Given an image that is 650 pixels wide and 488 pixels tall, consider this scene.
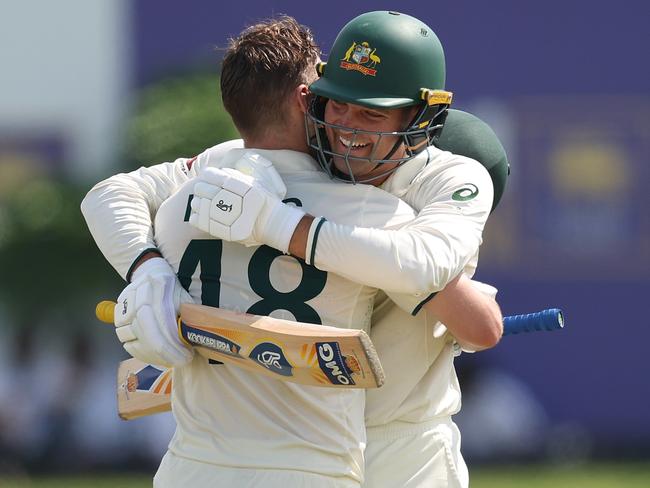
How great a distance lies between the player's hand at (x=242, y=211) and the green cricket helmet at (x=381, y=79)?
0.80 feet

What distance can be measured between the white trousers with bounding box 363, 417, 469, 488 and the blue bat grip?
0.33 meters

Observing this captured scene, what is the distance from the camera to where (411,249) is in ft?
8.84

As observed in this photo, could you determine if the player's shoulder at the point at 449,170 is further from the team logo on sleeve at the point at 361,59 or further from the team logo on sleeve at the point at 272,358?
the team logo on sleeve at the point at 272,358

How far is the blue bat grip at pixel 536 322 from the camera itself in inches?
124

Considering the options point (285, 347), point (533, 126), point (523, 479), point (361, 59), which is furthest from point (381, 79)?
point (533, 126)

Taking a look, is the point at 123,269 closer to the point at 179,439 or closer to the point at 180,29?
the point at 179,439

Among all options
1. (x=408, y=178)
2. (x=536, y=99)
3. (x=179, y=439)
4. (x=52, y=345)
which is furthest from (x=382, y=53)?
(x=536, y=99)

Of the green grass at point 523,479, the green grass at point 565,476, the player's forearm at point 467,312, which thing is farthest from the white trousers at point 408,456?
the green grass at point 565,476

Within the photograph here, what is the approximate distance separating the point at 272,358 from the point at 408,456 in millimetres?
515

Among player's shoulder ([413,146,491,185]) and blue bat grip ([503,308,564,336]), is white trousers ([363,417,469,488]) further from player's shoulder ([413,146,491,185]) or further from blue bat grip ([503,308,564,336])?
player's shoulder ([413,146,491,185])

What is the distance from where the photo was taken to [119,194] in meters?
3.11

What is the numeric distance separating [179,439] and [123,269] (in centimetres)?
42

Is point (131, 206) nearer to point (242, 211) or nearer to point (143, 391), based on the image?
point (242, 211)

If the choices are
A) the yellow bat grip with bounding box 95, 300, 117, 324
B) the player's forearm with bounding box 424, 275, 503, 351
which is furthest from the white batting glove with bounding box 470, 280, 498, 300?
the yellow bat grip with bounding box 95, 300, 117, 324
